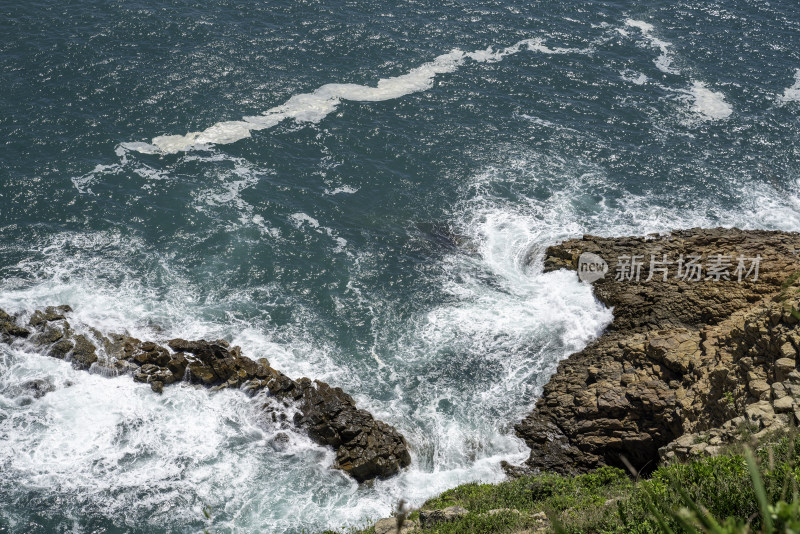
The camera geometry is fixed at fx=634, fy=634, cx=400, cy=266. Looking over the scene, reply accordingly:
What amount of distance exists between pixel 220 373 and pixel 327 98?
101ft

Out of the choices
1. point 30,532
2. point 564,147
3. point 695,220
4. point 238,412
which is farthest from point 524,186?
point 30,532

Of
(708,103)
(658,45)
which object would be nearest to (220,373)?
(708,103)

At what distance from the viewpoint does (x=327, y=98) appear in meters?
57.1

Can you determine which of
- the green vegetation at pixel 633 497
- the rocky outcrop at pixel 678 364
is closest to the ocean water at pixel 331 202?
the rocky outcrop at pixel 678 364

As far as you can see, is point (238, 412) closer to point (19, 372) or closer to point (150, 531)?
point (150, 531)

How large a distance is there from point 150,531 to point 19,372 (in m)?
13.3

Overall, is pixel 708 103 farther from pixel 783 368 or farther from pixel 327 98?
pixel 783 368

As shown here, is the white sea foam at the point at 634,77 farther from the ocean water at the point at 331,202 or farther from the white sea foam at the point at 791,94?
the white sea foam at the point at 791,94

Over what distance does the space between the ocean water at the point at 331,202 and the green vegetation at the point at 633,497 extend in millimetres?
5025

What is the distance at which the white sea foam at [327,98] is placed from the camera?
168 ft

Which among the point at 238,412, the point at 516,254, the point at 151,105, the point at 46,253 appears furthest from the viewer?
the point at 151,105

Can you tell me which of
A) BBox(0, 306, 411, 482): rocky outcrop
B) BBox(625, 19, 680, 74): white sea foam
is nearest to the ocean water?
BBox(625, 19, 680, 74): white sea foam

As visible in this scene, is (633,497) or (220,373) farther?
(220,373)

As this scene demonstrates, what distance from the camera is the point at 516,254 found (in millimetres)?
44094
